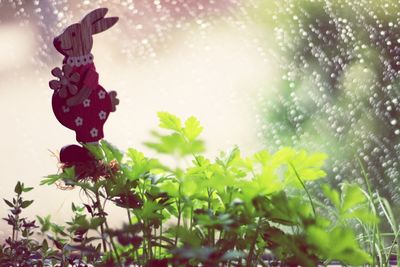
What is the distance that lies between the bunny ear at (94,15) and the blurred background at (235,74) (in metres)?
0.72

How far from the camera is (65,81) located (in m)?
0.75

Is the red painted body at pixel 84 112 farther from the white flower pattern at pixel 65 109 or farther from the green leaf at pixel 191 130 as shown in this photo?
the green leaf at pixel 191 130

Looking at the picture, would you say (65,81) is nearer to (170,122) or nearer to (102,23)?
(102,23)

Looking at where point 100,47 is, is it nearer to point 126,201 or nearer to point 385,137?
point 385,137

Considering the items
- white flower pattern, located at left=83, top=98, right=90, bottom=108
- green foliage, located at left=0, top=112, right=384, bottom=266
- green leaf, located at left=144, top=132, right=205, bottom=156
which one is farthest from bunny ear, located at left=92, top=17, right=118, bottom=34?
green leaf, located at left=144, top=132, right=205, bottom=156

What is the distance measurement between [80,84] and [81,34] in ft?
0.24

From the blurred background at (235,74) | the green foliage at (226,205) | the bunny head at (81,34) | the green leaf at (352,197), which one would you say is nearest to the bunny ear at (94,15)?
the bunny head at (81,34)

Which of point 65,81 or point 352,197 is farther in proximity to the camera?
point 65,81

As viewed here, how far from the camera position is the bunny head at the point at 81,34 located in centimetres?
76

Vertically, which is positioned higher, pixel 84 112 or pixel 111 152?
pixel 84 112

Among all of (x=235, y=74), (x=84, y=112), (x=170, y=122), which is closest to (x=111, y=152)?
(x=170, y=122)

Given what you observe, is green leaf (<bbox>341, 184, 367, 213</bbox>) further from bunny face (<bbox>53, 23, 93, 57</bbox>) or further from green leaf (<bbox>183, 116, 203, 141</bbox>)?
bunny face (<bbox>53, 23, 93, 57</bbox>)

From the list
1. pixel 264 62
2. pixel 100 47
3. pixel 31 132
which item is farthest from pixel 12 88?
pixel 264 62

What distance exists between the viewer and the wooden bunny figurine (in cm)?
76
